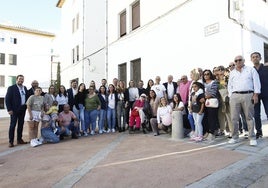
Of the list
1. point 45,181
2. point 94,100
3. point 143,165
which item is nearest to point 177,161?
point 143,165

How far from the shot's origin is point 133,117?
8820 mm

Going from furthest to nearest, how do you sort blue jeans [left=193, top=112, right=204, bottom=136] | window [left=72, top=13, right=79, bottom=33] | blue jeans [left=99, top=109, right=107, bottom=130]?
1. window [left=72, top=13, right=79, bottom=33]
2. blue jeans [left=99, top=109, right=107, bottom=130]
3. blue jeans [left=193, top=112, right=204, bottom=136]

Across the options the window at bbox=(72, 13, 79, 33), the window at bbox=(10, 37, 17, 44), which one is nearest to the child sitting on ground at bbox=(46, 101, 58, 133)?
the window at bbox=(72, 13, 79, 33)

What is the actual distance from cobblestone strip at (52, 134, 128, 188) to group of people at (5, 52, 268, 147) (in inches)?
89.5

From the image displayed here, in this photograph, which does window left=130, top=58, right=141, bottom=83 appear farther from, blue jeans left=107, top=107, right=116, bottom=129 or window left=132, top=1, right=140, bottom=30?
blue jeans left=107, top=107, right=116, bottom=129

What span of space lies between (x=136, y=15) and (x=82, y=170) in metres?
11.0

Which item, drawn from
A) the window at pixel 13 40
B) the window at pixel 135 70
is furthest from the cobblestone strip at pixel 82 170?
the window at pixel 13 40

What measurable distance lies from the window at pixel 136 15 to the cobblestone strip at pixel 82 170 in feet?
29.3

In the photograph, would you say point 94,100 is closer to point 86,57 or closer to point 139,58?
point 139,58

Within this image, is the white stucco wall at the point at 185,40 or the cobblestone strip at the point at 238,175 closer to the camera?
the cobblestone strip at the point at 238,175

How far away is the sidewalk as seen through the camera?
400 cm

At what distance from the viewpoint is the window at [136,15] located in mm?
13911

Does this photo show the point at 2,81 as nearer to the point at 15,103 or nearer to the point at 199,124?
the point at 15,103

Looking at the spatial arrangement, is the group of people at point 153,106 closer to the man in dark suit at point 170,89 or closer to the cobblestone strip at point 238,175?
the man in dark suit at point 170,89
